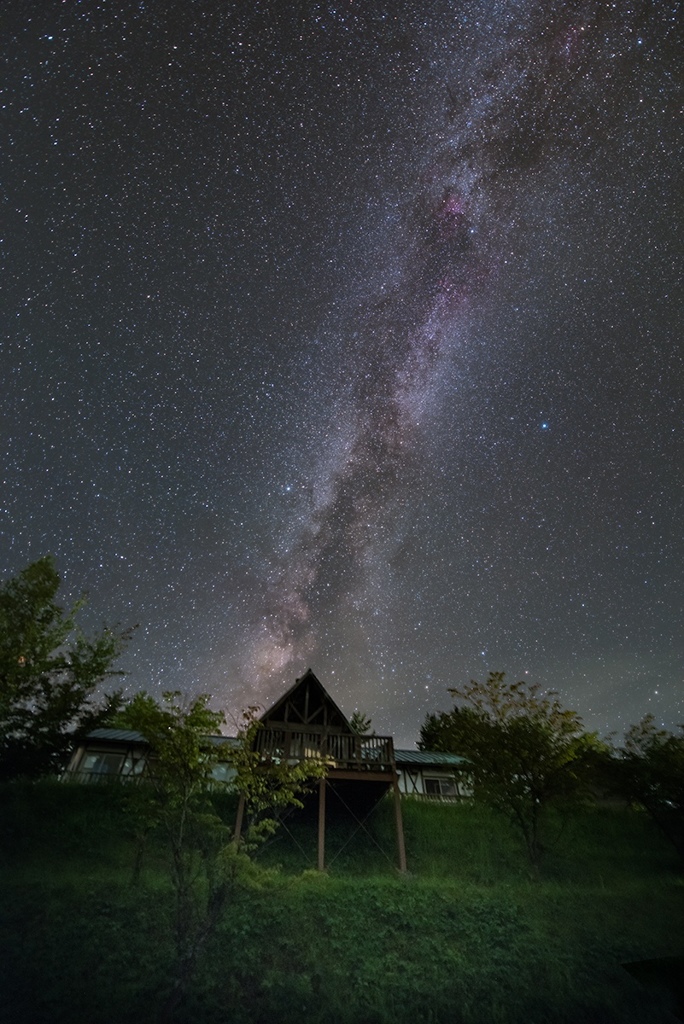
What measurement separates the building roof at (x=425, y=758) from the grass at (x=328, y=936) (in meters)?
7.46

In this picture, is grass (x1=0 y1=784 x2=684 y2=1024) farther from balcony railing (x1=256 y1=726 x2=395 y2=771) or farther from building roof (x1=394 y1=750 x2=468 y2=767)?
building roof (x1=394 y1=750 x2=468 y2=767)

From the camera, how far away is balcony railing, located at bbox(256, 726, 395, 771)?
25.4 m

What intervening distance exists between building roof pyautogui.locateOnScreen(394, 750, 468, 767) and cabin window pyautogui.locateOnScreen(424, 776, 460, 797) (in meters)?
0.91

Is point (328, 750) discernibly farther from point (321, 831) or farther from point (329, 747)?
point (321, 831)

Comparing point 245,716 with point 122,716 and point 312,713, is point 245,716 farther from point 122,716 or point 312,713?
point 312,713

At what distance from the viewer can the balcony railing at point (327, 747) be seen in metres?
25.4

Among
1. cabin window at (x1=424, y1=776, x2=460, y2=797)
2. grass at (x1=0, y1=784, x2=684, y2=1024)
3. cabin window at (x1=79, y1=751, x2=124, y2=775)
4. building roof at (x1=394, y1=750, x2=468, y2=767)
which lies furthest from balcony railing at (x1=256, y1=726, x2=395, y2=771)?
cabin window at (x1=79, y1=751, x2=124, y2=775)

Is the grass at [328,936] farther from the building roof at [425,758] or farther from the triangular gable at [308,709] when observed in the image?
the building roof at [425,758]

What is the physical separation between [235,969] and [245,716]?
658 cm

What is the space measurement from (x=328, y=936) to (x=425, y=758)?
17476 mm

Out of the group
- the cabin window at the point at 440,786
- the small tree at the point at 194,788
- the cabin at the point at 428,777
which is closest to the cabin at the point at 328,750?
the cabin at the point at 428,777

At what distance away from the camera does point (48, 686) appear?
24.0 meters

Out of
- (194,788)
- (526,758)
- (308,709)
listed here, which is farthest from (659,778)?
(194,788)

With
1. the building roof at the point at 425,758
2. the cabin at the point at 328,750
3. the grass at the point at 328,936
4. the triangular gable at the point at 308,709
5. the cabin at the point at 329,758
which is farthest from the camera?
the building roof at the point at 425,758
